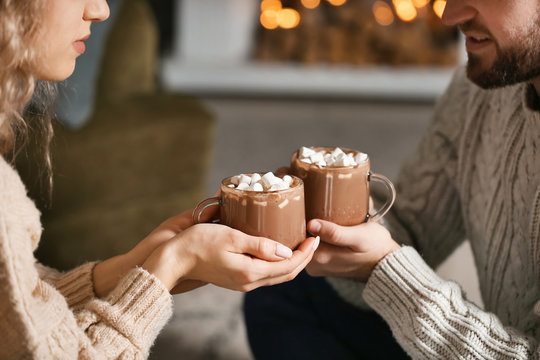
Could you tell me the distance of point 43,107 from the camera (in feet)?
3.33

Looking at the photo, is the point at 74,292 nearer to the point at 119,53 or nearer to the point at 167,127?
the point at 167,127

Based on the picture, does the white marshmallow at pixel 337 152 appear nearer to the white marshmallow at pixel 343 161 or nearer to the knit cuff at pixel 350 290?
the white marshmallow at pixel 343 161

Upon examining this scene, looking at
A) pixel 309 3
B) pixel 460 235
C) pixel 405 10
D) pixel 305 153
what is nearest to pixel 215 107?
pixel 309 3

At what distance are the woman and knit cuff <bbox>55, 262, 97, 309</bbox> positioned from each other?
139 millimetres

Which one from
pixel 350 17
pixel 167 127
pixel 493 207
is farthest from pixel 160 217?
pixel 350 17

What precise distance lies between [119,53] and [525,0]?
160cm

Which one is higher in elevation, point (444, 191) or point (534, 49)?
point (534, 49)

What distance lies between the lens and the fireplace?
3.96 metres

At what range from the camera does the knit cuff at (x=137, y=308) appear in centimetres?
85

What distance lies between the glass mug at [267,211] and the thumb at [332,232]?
0.12ft

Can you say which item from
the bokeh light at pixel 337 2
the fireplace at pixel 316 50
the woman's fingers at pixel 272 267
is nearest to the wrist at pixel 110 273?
the woman's fingers at pixel 272 267

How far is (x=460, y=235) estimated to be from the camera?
1334mm

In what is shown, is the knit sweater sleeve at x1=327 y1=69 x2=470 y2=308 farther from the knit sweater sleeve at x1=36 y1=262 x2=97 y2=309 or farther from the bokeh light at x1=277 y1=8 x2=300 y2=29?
the bokeh light at x1=277 y1=8 x2=300 y2=29

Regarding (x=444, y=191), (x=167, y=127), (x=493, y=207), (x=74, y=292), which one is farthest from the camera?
(x=167, y=127)
